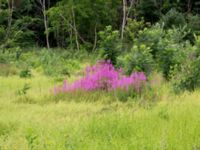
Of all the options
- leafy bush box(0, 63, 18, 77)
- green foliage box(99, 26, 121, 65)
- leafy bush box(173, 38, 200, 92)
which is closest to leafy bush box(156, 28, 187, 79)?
leafy bush box(173, 38, 200, 92)

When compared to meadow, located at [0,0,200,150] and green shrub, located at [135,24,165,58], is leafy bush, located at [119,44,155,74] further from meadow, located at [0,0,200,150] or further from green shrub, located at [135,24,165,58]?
green shrub, located at [135,24,165,58]

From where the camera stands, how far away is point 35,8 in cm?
3578

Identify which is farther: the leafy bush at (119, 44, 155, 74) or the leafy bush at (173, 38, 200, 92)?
the leafy bush at (119, 44, 155, 74)

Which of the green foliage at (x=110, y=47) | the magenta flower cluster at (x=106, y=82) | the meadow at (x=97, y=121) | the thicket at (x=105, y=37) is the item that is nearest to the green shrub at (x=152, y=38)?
the thicket at (x=105, y=37)

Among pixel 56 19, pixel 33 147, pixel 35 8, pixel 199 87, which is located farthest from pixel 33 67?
pixel 35 8

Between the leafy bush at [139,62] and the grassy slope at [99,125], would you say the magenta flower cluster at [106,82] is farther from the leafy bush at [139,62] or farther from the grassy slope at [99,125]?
the grassy slope at [99,125]

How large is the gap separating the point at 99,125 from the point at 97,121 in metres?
0.20

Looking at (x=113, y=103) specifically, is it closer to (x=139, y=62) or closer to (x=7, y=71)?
(x=139, y=62)

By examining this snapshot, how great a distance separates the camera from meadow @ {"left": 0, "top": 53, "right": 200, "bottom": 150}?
4914 mm

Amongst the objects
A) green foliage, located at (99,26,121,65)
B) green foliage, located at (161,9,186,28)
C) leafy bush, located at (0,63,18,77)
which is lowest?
leafy bush, located at (0,63,18,77)

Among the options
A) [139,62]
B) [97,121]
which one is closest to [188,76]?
[139,62]

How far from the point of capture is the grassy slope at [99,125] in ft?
16.0

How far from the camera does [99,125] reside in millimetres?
5695

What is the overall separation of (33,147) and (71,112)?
266 cm
